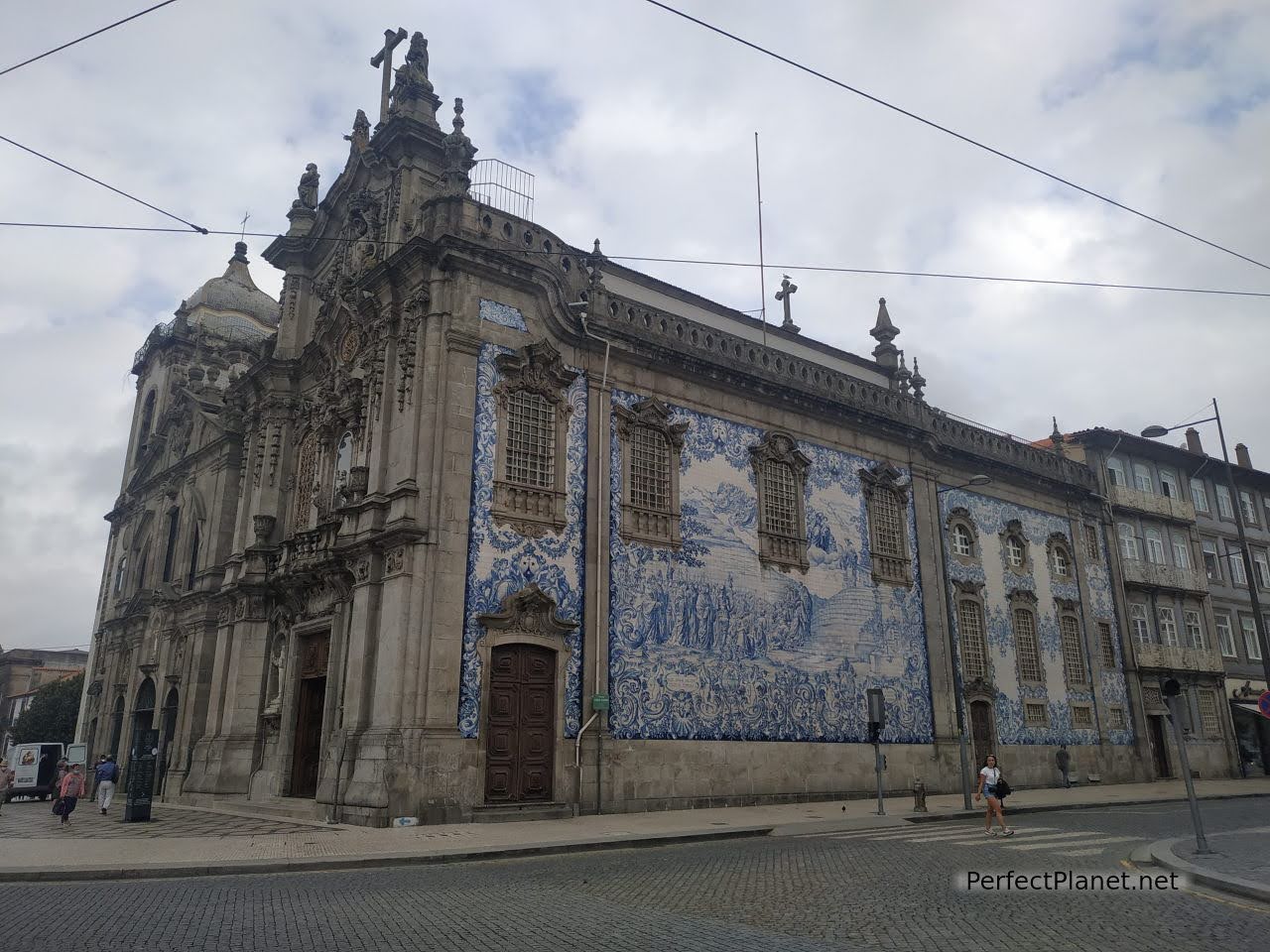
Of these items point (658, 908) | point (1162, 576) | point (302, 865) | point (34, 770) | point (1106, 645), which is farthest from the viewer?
point (1162, 576)

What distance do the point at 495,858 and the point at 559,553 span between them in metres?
7.90

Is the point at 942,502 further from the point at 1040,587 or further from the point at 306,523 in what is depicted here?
the point at 306,523

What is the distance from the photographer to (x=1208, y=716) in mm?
38188

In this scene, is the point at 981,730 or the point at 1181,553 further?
the point at 1181,553

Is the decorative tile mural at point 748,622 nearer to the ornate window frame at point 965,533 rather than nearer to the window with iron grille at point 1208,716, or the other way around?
the ornate window frame at point 965,533

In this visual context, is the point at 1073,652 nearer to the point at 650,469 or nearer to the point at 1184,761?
the point at 650,469

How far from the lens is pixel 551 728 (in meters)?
19.9

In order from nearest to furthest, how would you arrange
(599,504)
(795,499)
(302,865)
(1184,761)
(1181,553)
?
(302,865), (1184,761), (599,504), (795,499), (1181,553)

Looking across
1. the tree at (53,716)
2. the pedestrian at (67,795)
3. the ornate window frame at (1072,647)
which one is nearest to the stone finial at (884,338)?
the ornate window frame at (1072,647)

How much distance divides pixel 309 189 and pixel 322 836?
2227 cm

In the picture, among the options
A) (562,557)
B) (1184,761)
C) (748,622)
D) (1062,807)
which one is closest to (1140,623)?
(1062,807)

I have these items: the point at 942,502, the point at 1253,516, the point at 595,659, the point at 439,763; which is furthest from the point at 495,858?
the point at 1253,516

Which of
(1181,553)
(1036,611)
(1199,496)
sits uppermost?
(1199,496)

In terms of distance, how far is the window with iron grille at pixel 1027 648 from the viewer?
31953 millimetres
